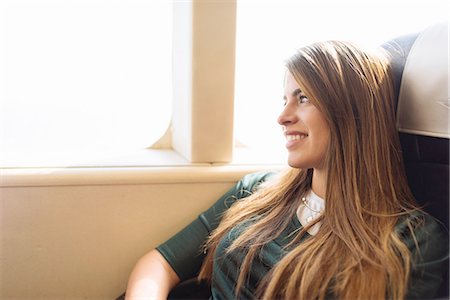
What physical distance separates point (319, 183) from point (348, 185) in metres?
0.14

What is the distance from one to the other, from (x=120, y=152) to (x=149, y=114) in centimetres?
20

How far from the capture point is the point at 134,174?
1297mm

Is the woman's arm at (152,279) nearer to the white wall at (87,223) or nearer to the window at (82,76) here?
the white wall at (87,223)

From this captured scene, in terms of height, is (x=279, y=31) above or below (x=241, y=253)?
above

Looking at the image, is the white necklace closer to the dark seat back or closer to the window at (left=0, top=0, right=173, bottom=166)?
the dark seat back

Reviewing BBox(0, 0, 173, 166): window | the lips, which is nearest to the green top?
the lips

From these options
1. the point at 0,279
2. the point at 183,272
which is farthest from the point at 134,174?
the point at 0,279

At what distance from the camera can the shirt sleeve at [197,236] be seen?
1.22 metres

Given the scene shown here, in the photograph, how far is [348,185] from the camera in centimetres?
93

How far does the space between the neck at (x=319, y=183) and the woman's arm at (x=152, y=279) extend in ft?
1.65

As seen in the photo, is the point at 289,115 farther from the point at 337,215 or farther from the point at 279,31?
the point at 279,31

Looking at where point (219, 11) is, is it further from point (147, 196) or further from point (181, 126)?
point (147, 196)

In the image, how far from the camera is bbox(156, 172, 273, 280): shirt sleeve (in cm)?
122

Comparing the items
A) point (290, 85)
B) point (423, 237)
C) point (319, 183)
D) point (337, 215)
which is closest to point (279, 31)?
point (290, 85)
